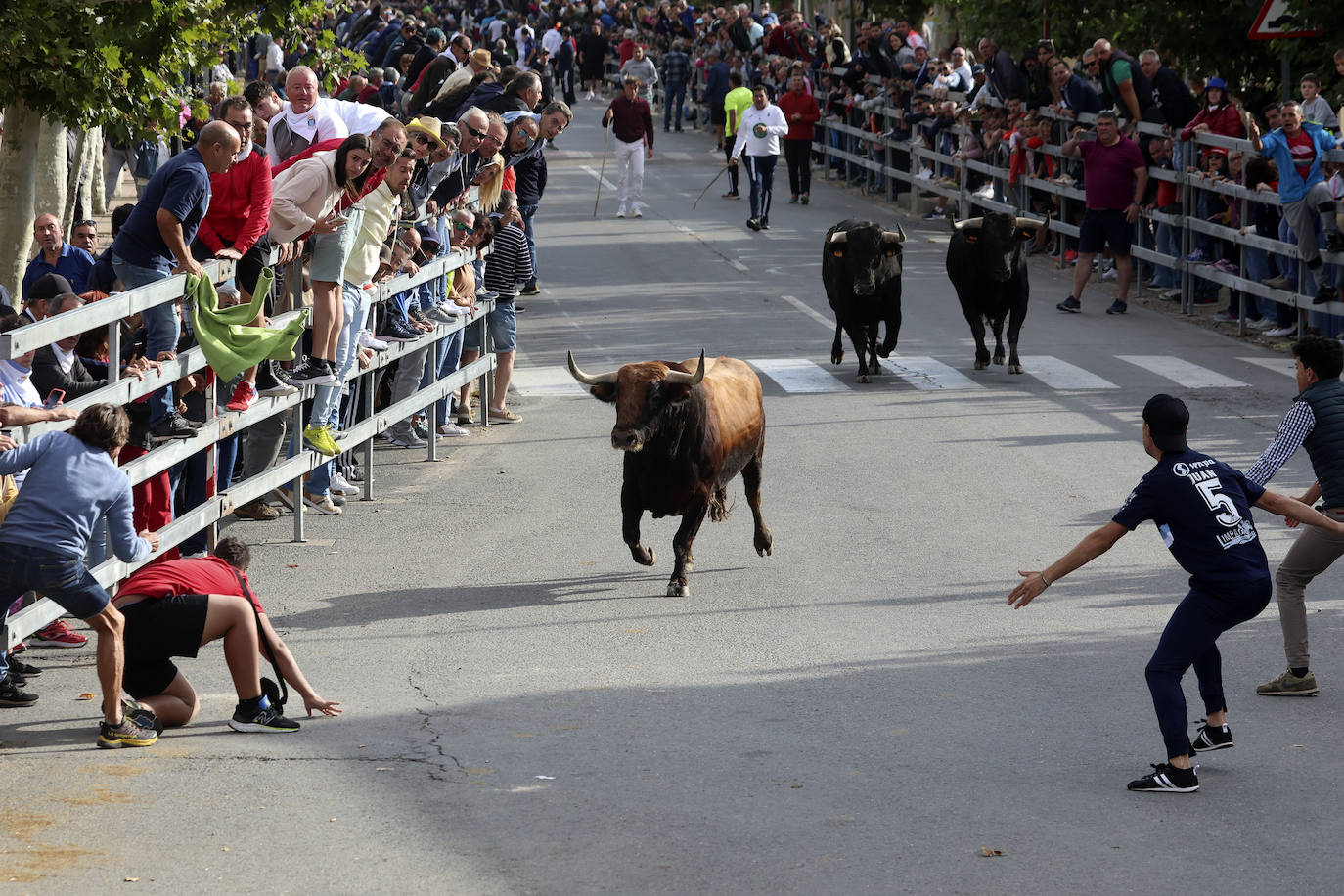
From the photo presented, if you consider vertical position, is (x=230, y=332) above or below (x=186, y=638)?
above

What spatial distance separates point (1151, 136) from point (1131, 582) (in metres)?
13.1

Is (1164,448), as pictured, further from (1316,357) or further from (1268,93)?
(1268,93)

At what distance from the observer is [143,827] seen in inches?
275

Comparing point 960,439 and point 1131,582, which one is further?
point 960,439

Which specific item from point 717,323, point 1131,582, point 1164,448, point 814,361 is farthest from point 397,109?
point 1164,448

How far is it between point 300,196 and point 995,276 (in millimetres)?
8514

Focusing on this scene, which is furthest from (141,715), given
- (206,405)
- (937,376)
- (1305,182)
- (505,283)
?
(1305,182)

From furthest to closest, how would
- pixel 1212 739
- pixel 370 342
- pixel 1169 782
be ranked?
pixel 370 342
pixel 1212 739
pixel 1169 782

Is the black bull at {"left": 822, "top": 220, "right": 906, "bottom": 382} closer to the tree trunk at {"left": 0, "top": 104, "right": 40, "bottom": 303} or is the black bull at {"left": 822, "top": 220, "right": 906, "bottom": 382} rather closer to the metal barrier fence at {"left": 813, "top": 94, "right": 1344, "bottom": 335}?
the metal barrier fence at {"left": 813, "top": 94, "right": 1344, "bottom": 335}

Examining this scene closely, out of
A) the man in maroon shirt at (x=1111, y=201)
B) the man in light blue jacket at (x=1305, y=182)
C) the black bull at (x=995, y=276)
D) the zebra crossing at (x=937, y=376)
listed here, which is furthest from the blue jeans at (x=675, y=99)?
the man in light blue jacket at (x=1305, y=182)

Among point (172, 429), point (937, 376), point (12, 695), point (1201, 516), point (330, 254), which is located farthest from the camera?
point (937, 376)

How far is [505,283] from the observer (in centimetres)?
1625

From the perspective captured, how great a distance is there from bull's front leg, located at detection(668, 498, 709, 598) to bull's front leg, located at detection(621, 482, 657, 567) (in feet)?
0.79

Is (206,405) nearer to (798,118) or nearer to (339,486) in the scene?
(339,486)
